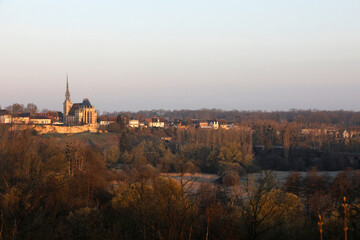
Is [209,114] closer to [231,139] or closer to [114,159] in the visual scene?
[231,139]

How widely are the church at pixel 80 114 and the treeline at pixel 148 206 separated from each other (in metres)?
35.4

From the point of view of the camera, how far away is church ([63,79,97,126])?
2559 inches

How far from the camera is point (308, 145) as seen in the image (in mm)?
43969

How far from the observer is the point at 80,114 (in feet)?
215

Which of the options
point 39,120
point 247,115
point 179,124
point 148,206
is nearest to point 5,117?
point 39,120

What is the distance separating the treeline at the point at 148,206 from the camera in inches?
299

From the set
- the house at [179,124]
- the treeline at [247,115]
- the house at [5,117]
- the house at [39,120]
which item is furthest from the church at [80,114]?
the treeline at [247,115]

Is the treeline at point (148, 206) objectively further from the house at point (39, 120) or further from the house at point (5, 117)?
the house at point (39, 120)

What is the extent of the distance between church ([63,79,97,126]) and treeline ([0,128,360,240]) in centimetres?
3544

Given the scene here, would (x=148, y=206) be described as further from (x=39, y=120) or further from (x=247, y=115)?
(x=247, y=115)

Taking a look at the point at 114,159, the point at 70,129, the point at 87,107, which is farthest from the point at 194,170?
the point at 87,107

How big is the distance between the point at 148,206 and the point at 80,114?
59036 millimetres

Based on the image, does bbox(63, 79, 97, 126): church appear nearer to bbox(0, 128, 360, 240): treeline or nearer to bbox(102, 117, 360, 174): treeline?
bbox(102, 117, 360, 174): treeline

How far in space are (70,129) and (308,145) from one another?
31.7 meters
